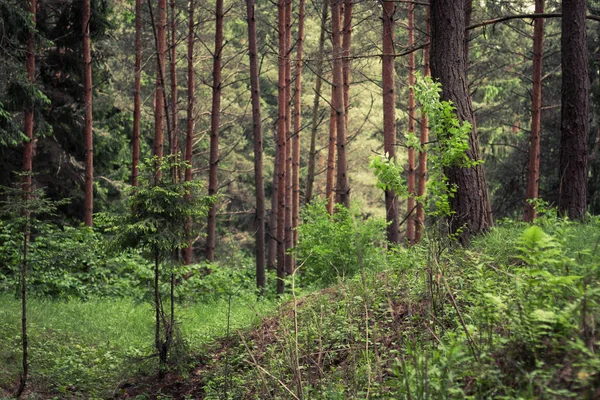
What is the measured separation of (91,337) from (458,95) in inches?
273

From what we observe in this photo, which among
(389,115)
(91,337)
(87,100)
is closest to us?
(91,337)

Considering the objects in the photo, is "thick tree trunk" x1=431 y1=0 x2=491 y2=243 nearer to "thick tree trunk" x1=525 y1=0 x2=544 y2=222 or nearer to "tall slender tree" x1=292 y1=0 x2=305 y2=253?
"tall slender tree" x1=292 y1=0 x2=305 y2=253

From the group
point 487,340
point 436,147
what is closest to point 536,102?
point 436,147

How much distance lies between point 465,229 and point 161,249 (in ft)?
13.5

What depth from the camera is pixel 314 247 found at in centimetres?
1045

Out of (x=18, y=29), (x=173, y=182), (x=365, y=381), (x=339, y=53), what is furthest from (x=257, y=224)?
(x=365, y=381)

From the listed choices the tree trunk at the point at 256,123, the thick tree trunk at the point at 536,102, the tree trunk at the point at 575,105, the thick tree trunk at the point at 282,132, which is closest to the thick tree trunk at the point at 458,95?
the tree trunk at the point at 575,105

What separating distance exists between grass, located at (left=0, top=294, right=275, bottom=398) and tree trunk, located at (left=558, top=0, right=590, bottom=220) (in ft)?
18.2

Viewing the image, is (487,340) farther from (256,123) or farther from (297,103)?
(297,103)

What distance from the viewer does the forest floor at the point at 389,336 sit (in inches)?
146

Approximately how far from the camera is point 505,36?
82.3 ft

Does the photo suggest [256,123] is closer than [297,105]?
Yes

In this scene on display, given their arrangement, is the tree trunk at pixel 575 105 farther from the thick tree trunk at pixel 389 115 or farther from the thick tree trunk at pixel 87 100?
the thick tree trunk at pixel 87 100

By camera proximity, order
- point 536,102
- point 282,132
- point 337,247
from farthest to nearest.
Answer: point 536,102, point 282,132, point 337,247
